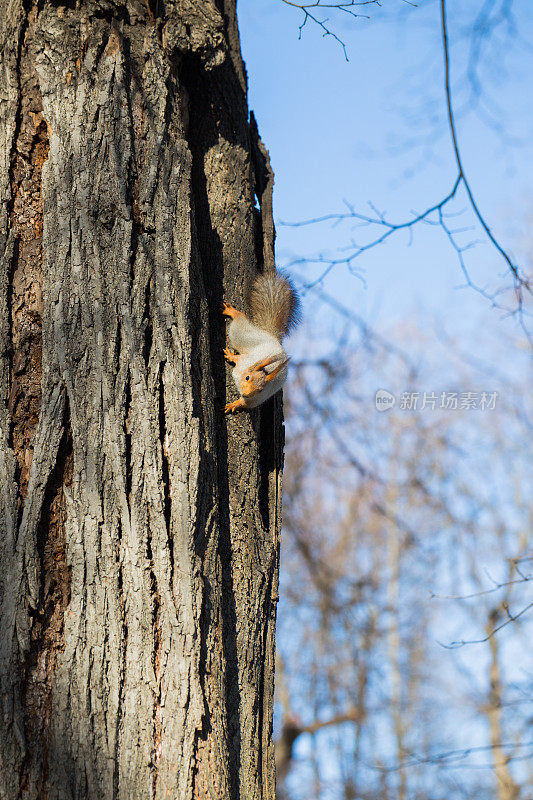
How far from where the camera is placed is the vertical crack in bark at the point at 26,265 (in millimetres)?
1640

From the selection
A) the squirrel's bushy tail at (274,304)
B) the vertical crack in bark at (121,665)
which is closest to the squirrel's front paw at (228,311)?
the squirrel's bushy tail at (274,304)

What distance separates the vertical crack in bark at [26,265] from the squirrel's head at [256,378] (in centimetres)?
66

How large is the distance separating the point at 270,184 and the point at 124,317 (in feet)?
3.23

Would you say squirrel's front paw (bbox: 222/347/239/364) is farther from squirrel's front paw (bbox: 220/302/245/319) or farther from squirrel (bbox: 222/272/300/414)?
squirrel's front paw (bbox: 220/302/245/319)

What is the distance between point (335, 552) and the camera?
10750 mm

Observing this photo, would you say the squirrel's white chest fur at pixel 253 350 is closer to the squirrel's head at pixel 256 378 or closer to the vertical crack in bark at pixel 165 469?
the squirrel's head at pixel 256 378

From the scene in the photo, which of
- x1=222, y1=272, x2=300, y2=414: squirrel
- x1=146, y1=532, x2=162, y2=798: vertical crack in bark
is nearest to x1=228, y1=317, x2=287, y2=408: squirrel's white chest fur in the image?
x1=222, y1=272, x2=300, y2=414: squirrel

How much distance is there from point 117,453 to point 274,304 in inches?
40.3

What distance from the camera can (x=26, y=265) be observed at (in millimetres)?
1722

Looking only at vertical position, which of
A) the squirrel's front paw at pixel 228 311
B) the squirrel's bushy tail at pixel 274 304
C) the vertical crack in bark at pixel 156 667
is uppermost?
the squirrel's bushy tail at pixel 274 304

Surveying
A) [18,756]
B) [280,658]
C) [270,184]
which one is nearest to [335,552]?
[280,658]

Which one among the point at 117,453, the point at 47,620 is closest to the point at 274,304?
the point at 117,453

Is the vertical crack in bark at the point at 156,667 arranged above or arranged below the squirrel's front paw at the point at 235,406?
below

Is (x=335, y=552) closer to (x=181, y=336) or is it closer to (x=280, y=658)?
(x=280, y=658)
